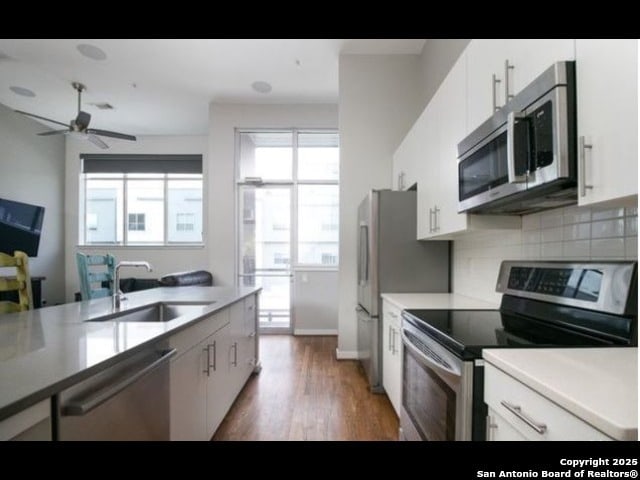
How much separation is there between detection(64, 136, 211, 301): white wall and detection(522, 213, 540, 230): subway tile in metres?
5.55

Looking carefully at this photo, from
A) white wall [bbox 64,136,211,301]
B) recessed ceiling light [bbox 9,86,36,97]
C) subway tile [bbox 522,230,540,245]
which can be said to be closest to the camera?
subway tile [bbox 522,230,540,245]

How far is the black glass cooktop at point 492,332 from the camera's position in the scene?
110cm

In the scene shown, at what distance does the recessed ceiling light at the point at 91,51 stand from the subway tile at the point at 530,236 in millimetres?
4686

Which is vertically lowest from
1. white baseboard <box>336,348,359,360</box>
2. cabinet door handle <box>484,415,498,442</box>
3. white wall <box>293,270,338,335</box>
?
white baseboard <box>336,348,359,360</box>

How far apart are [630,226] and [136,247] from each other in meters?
6.95

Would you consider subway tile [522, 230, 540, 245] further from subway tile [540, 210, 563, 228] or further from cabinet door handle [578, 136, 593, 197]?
cabinet door handle [578, 136, 593, 197]

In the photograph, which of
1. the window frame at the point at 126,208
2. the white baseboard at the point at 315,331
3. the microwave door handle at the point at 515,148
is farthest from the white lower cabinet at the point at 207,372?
the window frame at the point at 126,208

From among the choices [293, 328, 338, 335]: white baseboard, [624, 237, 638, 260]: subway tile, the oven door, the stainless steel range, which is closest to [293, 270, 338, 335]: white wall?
[293, 328, 338, 335]: white baseboard

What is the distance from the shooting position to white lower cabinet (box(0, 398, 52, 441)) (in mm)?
666

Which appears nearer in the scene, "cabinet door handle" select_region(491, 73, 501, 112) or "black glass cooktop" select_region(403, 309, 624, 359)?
"black glass cooktop" select_region(403, 309, 624, 359)

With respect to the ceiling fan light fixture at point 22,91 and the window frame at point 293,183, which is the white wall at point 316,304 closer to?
the window frame at point 293,183

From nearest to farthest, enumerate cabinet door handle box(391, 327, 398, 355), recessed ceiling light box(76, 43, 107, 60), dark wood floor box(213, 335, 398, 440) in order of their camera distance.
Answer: dark wood floor box(213, 335, 398, 440) < cabinet door handle box(391, 327, 398, 355) < recessed ceiling light box(76, 43, 107, 60)
